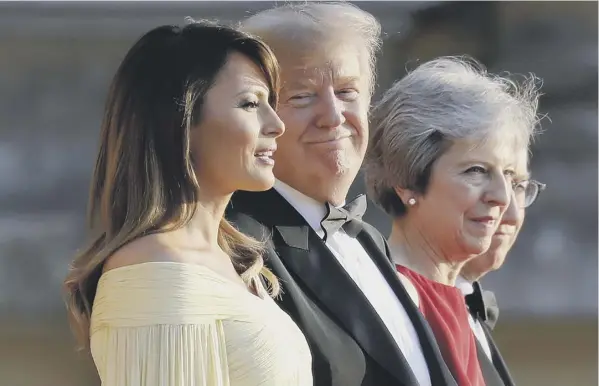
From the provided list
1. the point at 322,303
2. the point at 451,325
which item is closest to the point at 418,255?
the point at 451,325

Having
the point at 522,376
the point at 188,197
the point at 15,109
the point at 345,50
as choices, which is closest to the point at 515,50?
the point at 522,376

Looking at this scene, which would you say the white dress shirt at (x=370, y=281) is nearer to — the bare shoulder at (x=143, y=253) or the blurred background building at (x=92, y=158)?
the bare shoulder at (x=143, y=253)

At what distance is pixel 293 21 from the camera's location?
1.64 meters

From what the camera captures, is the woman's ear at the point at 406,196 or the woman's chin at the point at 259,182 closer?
the woman's chin at the point at 259,182

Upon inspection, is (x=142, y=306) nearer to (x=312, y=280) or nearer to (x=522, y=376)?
(x=312, y=280)

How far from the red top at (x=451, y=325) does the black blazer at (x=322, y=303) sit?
0.14 meters

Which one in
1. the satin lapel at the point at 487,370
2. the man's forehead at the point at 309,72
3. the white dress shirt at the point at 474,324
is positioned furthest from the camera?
the white dress shirt at the point at 474,324

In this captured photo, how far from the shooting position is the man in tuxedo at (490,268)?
2.23 metres

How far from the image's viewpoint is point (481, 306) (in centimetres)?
229

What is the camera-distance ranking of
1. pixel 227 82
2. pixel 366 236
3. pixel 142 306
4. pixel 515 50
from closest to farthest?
pixel 142 306 → pixel 227 82 → pixel 366 236 → pixel 515 50

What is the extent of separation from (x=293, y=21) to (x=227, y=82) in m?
0.30

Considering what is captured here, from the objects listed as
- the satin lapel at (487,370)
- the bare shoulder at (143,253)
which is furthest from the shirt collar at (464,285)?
the bare shoulder at (143,253)

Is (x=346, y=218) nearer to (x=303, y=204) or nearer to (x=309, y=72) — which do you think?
(x=303, y=204)

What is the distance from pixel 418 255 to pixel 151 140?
2.91ft
